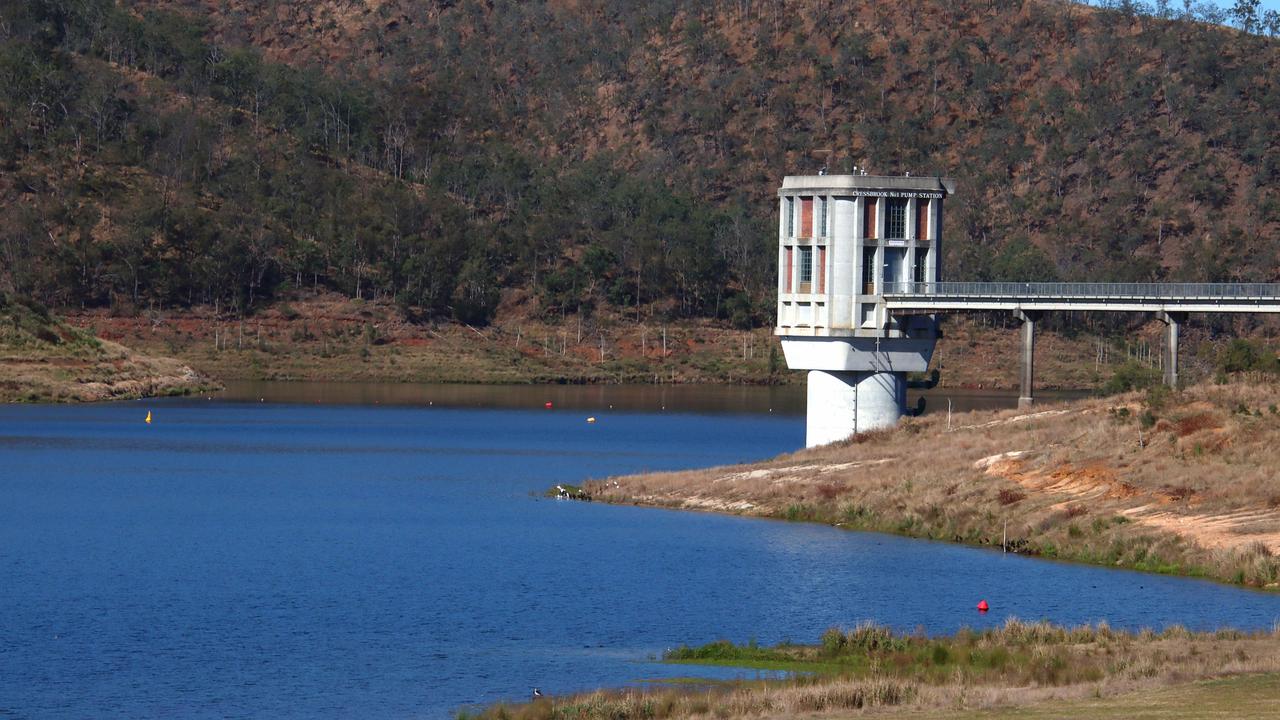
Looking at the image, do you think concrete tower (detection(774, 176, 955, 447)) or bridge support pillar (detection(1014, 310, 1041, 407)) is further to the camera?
concrete tower (detection(774, 176, 955, 447))

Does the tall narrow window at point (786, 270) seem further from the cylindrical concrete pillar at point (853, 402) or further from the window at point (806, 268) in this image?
the cylindrical concrete pillar at point (853, 402)

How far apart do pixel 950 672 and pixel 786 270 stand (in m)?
51.0

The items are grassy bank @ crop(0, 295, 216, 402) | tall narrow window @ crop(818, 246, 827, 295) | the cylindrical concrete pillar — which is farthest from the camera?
grassy bank @ crop(0, 295, 216, 402)

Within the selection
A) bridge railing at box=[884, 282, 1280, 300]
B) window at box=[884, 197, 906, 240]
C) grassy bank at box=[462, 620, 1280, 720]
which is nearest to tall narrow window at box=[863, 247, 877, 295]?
bridge railing at box=[884, 282, 1280, 300]

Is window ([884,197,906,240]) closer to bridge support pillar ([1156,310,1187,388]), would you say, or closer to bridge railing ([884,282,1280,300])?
bridge railing ([884,282,1280,300])

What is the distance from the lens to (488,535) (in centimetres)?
6394

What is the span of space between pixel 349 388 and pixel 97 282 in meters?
30.9

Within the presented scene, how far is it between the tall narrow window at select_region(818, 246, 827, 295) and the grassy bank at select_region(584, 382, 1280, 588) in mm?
9501

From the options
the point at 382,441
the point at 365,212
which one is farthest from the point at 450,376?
the point at 382,441

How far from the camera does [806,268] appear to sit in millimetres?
86125

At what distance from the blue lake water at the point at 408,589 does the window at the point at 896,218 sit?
1412 centimetres

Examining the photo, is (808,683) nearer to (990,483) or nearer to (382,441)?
(990,483)

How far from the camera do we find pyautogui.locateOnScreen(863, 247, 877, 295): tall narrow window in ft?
279

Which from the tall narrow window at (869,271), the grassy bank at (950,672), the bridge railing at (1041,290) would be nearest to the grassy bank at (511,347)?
the bridge railing at (1041,290)
